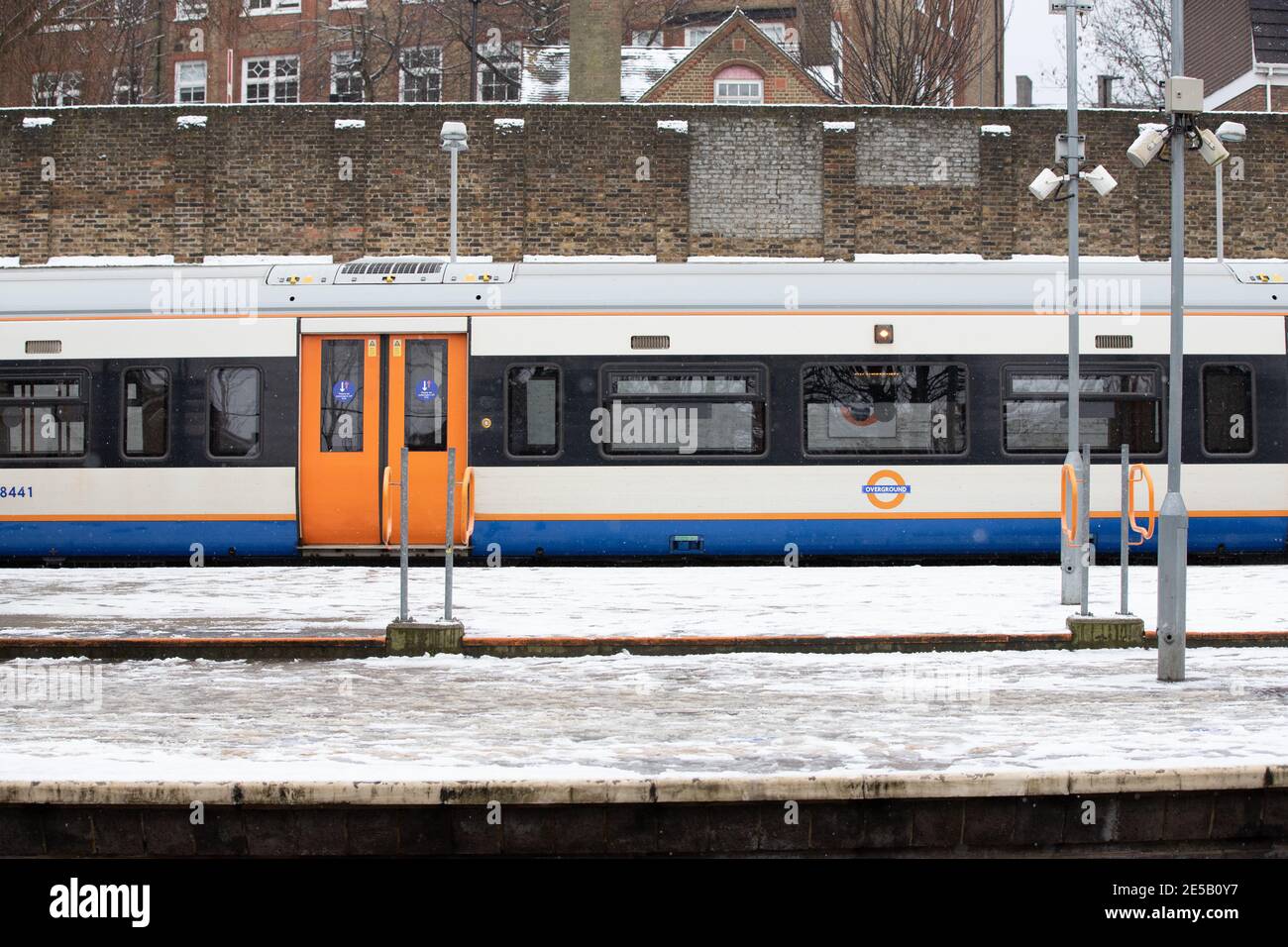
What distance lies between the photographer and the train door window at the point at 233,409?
55.7 ft

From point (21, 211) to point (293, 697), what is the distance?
71.9 ft

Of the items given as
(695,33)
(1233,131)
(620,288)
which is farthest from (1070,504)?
(695,33)

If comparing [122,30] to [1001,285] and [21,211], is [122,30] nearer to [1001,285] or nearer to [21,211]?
[21,211]

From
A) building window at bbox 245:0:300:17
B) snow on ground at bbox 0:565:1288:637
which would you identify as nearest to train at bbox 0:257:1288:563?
snow on ground at bbox 0:565:1288:637

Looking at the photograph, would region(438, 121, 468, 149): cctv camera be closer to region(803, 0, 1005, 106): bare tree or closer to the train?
the train

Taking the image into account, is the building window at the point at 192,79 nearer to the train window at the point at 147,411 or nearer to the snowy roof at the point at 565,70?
the snowy roof at the point at 565,70

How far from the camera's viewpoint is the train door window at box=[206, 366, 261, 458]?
17.0m

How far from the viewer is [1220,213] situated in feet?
84.6

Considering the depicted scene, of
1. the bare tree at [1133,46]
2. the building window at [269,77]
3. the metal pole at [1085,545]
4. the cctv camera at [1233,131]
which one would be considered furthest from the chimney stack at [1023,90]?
the metal pole at [1085,545]

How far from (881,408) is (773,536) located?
1.85 m

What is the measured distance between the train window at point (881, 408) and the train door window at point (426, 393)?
4.01 meters

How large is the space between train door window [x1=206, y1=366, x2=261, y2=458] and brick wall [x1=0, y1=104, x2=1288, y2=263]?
11.3 meters

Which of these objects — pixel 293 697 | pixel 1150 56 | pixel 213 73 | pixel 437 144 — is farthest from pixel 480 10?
pixel 293 697

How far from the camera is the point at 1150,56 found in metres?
50.5
